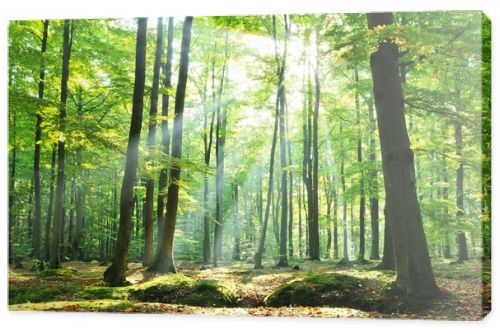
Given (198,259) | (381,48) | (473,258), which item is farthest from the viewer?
(198,259)

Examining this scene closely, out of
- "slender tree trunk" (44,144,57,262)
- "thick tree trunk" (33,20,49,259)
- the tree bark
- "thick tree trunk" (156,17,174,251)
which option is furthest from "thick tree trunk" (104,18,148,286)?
the tree bark

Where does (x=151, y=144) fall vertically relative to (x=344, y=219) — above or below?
above

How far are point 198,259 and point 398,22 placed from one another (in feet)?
12.9

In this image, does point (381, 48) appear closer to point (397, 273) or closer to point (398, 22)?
point (398, 22)

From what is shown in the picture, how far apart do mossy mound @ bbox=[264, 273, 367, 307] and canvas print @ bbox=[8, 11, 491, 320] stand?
18 mm

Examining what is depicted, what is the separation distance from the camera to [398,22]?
6.63 meters

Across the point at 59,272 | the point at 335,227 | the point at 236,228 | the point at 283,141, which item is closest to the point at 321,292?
the point at 335,227

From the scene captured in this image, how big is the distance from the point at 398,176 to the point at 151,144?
129 inches

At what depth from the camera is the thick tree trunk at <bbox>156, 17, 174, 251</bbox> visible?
7395 mm

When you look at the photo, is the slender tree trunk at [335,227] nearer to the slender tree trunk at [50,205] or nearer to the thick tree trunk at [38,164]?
the slender tree trunk at [50,205]

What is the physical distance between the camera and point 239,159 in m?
7.44

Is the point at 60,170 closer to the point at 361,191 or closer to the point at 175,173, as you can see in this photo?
the point at 175,173

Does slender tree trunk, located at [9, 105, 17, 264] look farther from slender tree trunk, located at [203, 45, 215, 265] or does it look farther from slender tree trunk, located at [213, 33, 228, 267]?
slender tree trunk, located at [213, 33, 228, 267]

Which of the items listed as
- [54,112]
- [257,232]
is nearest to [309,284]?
[257,232]
